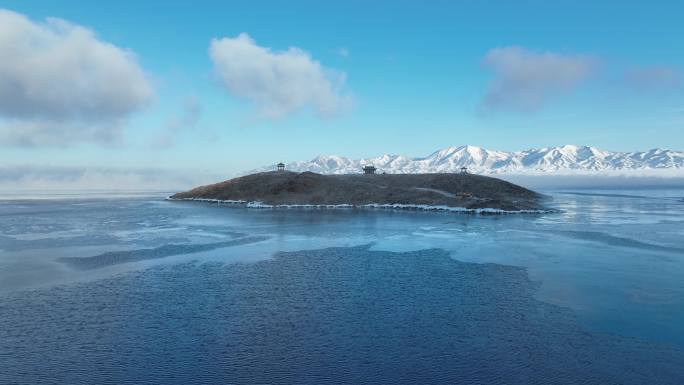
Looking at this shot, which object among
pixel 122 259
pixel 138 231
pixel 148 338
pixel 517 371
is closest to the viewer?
pixel 517 371

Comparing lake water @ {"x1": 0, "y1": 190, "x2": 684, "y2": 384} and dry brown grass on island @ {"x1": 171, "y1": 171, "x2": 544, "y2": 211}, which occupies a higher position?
dry brown grass on island @ {"x1": 171, "y1": 171, "x2": 544, "y2": 211}

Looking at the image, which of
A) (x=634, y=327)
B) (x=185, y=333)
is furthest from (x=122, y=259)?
(x=634, y=327)

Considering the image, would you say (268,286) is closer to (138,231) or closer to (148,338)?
(148,338)

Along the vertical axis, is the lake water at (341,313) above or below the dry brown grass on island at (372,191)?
below

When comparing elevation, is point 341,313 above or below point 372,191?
below

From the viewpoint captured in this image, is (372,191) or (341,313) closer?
(341,313)
